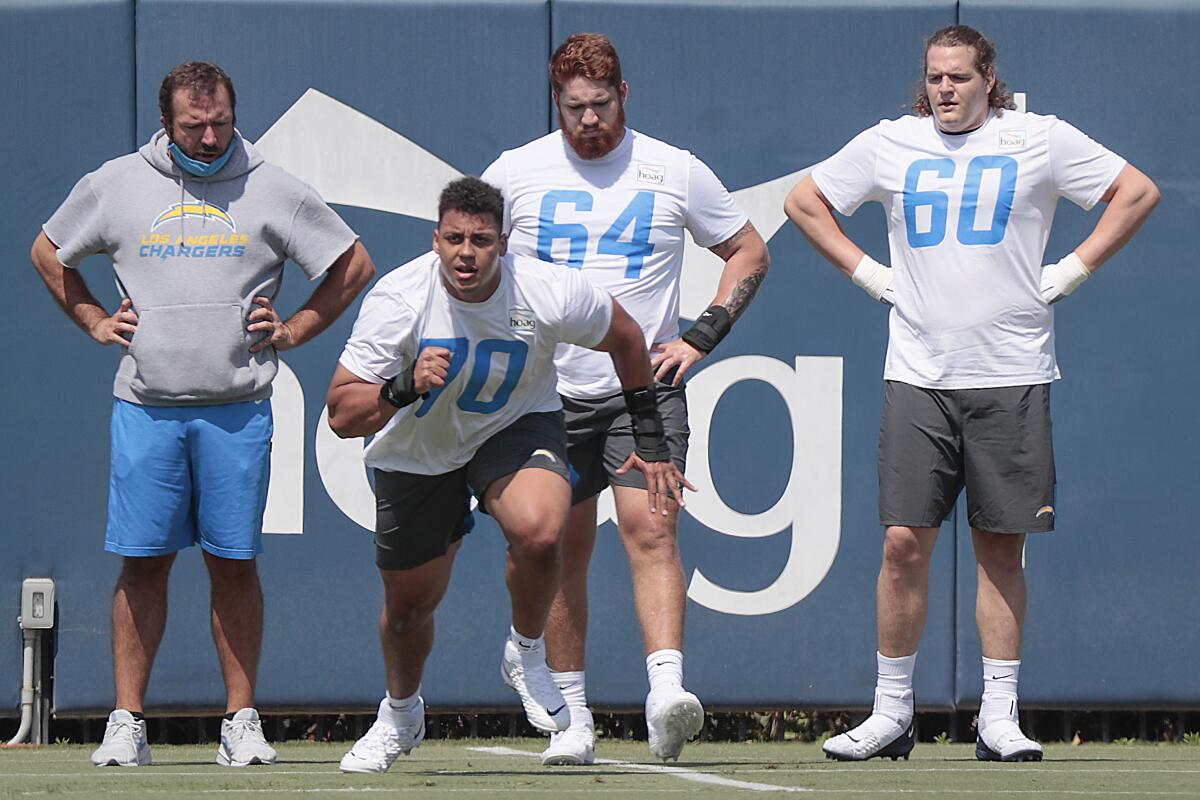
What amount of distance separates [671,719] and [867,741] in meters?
1.05

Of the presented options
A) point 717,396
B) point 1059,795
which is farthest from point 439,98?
point 1059,795

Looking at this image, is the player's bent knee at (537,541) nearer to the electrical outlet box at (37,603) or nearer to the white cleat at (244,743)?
the white cleat at (244,743)

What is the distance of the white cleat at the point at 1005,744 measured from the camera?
257 inches

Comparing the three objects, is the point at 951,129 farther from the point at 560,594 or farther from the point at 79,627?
the point at 79,627

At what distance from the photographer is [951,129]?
6699 mm

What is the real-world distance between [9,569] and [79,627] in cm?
35

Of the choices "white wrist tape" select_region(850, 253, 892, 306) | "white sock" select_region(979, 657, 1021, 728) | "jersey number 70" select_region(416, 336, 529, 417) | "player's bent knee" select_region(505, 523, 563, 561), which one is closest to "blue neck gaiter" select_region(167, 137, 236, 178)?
"jersey number 70" select_region(416, 336, 529, 417)

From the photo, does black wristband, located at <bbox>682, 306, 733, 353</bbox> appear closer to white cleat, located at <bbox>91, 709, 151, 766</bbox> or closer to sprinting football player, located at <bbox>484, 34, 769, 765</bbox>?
sprinting football player, located at <bbox>484, 34, 769, 765</bbox>

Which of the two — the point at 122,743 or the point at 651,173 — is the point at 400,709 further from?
the point at 651,173

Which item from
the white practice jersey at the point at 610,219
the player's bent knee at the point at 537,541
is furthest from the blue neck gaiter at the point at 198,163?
the player's bent knee at the point at 537,541

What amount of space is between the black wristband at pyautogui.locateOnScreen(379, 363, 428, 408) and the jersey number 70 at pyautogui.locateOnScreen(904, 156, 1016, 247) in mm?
1814

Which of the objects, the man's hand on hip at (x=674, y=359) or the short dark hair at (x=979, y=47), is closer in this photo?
the man's hand on hip at (x=674, y=359)

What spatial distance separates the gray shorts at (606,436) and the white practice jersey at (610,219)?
0.05m

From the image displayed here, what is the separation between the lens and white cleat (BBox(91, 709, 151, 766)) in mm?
6508
